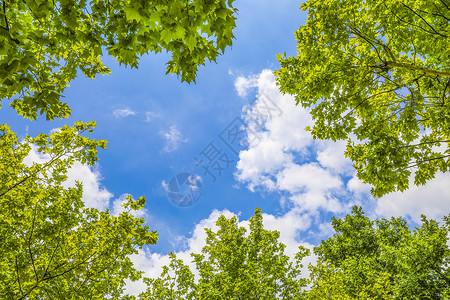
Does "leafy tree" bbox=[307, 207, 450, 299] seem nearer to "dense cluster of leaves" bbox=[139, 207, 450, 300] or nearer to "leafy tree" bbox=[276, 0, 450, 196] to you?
"dense cluster of leaves" bbox=[139, 207, 450, 300]

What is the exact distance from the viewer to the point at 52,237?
690 cm

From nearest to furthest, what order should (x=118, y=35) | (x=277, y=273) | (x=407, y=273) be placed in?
(x=118, y=35), (x=277, y=273), (x=407, y=273)

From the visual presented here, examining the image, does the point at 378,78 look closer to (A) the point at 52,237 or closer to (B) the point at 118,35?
(B) the point at 118,35

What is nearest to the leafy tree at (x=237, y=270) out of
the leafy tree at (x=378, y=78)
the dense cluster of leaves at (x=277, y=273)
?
the dense cluster of leaves at (x=277, y=273)

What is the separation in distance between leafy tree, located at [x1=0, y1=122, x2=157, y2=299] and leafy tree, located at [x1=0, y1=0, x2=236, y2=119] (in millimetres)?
3116

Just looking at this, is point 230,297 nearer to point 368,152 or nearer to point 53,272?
point 53,272

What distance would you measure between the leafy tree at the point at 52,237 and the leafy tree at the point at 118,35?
3116 mm

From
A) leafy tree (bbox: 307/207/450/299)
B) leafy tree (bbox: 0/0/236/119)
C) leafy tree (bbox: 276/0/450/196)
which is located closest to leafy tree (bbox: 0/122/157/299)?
leafy tree (bbox: 0/0/236/119)

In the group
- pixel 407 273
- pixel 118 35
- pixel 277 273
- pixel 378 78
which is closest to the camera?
pixel 118 35

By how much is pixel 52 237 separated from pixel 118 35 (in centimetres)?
638

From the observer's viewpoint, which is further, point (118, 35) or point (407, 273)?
point (407, 273)

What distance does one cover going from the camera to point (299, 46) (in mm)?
6676

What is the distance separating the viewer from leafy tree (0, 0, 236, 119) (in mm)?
2674

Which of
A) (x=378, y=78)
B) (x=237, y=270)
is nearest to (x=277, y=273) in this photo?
(x=237, y=270)
